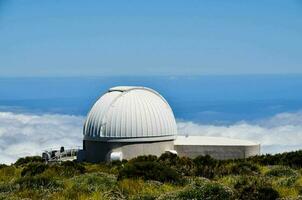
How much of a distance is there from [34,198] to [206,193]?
373 centimetres

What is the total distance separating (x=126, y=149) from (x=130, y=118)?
1.68 m

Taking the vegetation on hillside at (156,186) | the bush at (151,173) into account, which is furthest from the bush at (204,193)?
the bush at (151,173)

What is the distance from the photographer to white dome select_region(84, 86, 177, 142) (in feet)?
105

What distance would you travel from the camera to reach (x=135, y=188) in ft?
46.1

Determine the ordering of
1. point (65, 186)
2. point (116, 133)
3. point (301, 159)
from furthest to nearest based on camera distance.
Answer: point (116, 133)
point (301, 159)
point (65, 186)

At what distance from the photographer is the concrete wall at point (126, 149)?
32.0 meters

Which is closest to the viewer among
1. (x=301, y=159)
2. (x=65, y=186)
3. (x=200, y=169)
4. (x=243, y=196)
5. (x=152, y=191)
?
(x=243, y=196)

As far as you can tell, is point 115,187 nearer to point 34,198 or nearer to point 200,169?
point 34,198

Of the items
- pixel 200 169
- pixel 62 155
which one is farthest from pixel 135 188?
pixel 62 155

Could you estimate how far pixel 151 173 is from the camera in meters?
16.0

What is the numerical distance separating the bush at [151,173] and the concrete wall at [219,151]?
53.2 ft

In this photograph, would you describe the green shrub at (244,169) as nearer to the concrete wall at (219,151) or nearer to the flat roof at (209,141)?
the concrete wall at (219,151)

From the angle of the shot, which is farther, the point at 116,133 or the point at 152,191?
the point at 116,133

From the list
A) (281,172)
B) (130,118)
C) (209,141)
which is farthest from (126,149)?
(281,172)
